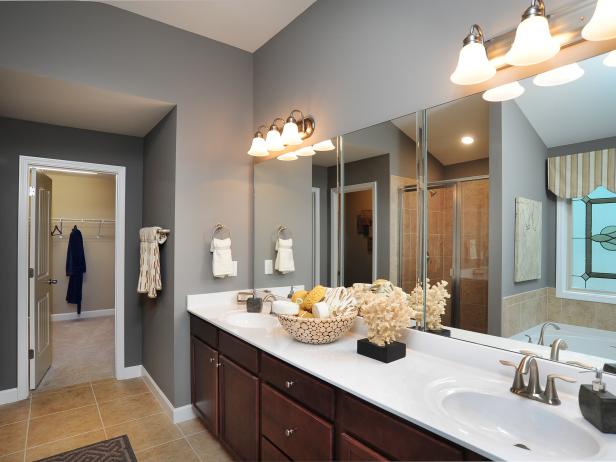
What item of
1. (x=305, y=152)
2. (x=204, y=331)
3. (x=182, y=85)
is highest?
(x=182, y=85)

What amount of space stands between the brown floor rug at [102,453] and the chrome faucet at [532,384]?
2189mm

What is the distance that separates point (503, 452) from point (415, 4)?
1818 millimetres

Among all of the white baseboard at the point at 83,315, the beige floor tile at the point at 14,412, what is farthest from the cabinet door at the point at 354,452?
the white baseboard at the point at 83,315

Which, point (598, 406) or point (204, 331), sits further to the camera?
point (204, 331)

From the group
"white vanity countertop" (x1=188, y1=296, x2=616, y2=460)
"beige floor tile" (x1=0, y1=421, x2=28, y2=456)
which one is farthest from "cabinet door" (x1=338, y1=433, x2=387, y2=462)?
"beige floor tile" (x1=0, y1=421, x2=28, y2=456)

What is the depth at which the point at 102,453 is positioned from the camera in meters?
2.26

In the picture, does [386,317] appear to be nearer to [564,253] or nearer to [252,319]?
[564,253]

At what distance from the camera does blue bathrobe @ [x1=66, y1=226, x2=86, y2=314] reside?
19.1 ft

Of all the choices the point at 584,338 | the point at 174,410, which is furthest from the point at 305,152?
the point at 174,410

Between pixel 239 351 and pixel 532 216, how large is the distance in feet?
5.10

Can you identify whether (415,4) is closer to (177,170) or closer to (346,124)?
→ (346,124)

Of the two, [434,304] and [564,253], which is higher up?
[564,253]

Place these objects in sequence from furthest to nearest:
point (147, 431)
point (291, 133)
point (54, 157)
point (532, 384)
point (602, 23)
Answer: point (54, 157) < point (147, 431) < point (291, 133) < point (532, 384) < point (602, 23)

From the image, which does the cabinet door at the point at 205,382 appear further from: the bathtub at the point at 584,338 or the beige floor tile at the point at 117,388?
the bathtub at the point at 584,338
